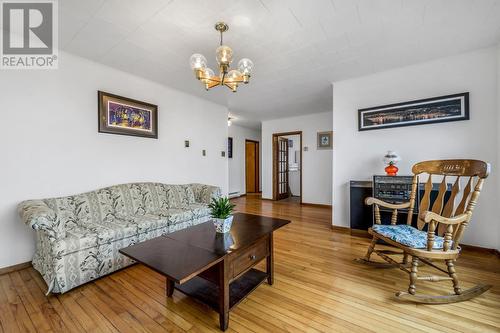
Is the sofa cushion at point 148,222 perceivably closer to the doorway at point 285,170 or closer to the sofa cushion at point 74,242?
the sofa cushion at point 74,242

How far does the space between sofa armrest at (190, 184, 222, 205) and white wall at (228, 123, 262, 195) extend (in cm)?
287

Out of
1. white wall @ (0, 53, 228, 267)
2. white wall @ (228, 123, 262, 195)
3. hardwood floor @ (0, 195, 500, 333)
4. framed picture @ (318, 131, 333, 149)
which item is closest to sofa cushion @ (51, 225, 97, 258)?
hardwood floor @ (0, 195, 500, 333)

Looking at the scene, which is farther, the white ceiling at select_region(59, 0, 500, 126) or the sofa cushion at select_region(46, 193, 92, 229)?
the sofa cushion at select_region(46, 193, 92, 229)

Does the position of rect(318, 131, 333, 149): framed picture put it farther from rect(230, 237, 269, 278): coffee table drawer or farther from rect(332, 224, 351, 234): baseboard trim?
rect(230, 237, 269, 278): coffee table drawer

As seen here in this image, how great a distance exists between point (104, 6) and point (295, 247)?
318cm

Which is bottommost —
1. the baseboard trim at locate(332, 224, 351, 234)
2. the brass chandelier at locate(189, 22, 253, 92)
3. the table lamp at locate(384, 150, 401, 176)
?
the baseboard trim at locate(332, 224, 351, 234)

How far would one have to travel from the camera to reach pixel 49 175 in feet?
7.63

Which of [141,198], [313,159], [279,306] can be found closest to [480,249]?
[279,306]

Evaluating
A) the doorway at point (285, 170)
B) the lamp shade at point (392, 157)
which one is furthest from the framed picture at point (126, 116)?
the doorway at point (285, 170)

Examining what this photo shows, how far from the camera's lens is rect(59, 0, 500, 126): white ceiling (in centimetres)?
176

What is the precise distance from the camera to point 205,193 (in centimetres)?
347

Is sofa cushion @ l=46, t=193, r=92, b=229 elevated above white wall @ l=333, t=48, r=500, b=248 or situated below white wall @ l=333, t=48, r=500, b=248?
below

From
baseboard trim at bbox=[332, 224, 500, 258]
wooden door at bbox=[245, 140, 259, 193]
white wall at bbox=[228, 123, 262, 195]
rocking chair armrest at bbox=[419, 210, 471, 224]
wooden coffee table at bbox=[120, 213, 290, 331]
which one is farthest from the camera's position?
wooden door at bbox=[245, 140, 259, 193]

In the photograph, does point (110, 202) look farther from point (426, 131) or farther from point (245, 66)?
point (426, 131)
